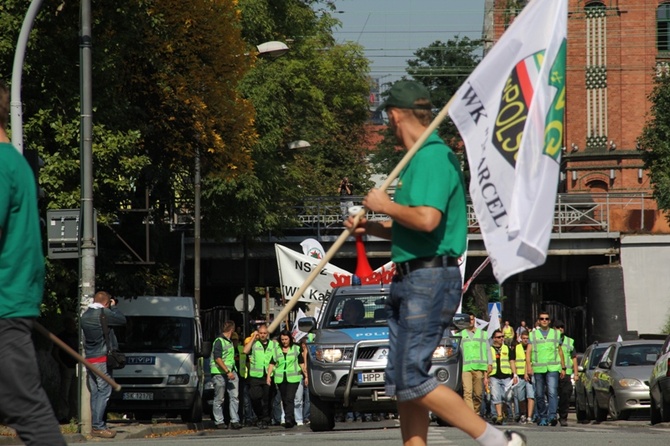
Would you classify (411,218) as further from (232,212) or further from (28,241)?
(232,212)

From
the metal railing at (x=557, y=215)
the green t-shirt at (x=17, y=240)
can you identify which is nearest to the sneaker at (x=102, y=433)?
the green t-shirt at (x=17, y=240)

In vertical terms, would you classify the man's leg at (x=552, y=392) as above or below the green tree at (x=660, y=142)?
below

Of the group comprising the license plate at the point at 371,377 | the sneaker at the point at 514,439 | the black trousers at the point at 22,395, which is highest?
the black trousers at the point at 22,395

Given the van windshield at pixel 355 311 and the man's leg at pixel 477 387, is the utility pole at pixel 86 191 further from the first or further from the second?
the man's leg at pixel 477 387

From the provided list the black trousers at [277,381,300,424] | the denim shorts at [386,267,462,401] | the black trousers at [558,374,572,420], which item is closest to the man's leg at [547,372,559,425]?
the black trousers at [558,374,572,420]

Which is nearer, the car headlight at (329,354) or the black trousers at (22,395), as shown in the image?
the black trousers at (22,395)

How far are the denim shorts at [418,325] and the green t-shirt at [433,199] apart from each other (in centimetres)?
12

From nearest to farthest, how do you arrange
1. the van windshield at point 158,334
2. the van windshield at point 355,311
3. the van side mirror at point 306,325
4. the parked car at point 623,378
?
the van side mirror at point 306,325 → the van windshield at point 355,311 → the parked car at point 623,378 → the van windshield at point 158,334

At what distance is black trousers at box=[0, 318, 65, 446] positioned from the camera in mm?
6781

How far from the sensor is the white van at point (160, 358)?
90.2ft

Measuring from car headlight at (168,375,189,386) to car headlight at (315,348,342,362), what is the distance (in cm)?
859

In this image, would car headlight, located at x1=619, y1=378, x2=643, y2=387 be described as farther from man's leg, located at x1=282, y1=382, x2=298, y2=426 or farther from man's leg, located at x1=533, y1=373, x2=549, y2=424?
man's leg, located at x1=282, y1=382, x2=298, y2=426

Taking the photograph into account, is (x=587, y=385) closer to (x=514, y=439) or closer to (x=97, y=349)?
(x=97, y=349)

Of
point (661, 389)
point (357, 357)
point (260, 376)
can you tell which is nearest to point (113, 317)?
point (357, 357)
